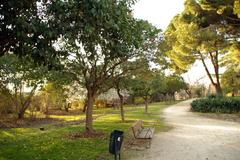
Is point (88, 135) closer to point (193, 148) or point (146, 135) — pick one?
point (146, 135)

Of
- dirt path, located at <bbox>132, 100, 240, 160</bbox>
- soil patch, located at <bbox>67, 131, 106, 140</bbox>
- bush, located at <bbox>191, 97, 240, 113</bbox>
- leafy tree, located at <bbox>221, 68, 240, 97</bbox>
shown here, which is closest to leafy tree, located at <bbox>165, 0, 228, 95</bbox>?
bush, located at <bbox>191, 97, 240, 113</bbox>

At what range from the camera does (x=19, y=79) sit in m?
23.9

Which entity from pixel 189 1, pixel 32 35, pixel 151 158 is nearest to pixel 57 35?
pixel 32 35

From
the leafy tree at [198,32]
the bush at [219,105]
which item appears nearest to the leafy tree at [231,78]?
the bush at [219,105]

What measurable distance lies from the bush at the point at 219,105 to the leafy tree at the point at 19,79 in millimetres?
16564

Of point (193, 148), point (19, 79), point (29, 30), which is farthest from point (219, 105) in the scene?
point (29, 30)

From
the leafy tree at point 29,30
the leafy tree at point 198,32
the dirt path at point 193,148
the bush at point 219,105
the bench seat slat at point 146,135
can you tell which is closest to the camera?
the leafy tree at point 29,30

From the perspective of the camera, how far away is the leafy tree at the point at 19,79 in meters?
16.2

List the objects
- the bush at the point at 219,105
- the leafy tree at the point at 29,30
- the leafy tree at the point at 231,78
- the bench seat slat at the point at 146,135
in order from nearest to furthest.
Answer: the leafy tree at the point at 29,30 < the bench seat slat at the point at 146,135 < the bush at the point at 219,105 < the leafy tree at the point at 231,78

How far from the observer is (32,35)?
303 inches

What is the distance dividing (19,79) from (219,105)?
18475 millimetres

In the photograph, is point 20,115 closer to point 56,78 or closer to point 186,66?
point 56,78

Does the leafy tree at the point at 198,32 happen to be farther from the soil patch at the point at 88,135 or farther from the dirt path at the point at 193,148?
the soil patch at the point at 88,135

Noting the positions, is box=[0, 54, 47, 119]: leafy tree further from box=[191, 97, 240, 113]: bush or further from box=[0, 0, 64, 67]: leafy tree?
box=[191, 97, 240, 113]: bush
